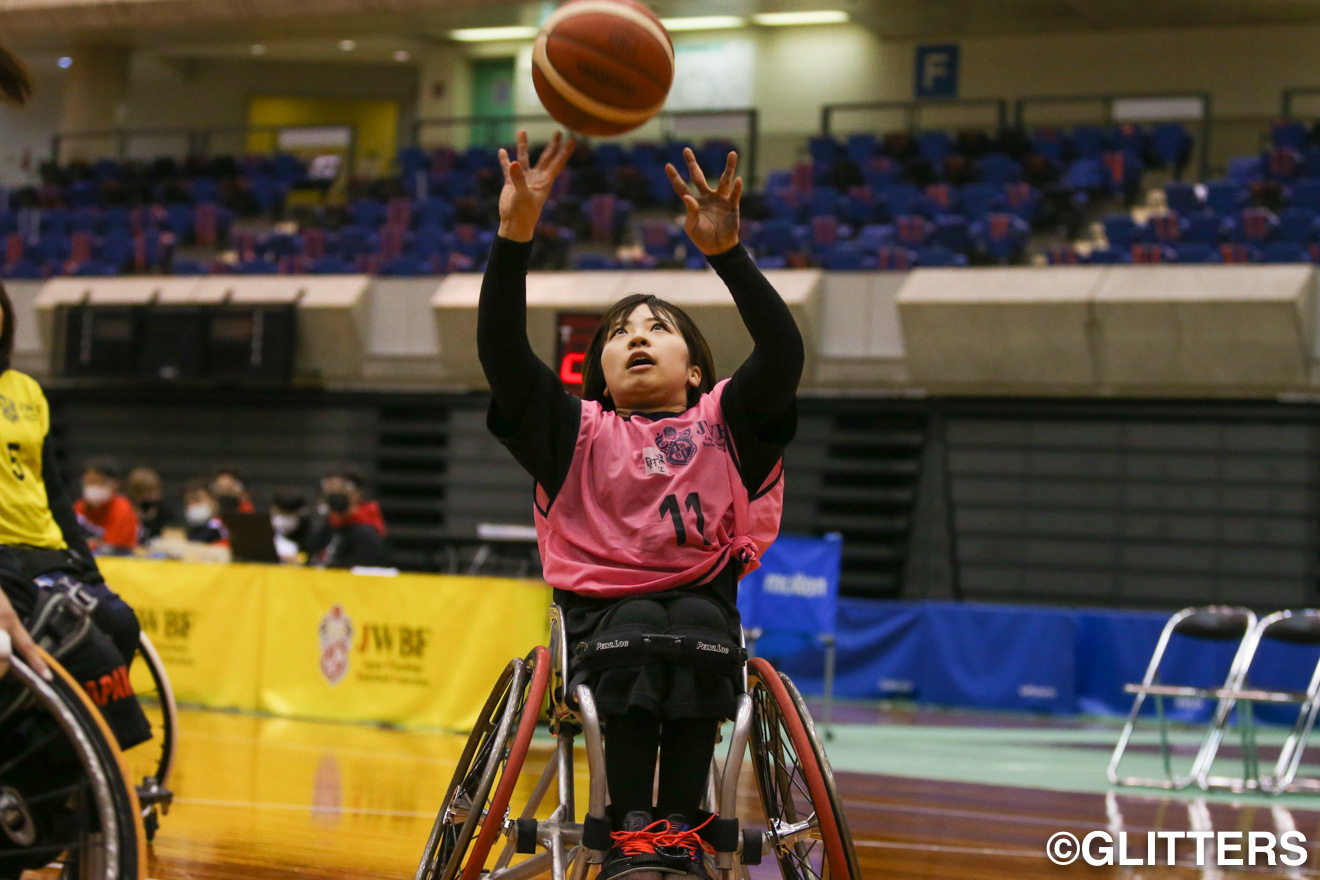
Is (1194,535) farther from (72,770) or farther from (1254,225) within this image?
Answer: (72,770)

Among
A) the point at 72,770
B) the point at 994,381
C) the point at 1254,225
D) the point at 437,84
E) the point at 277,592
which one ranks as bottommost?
the point at 277,592

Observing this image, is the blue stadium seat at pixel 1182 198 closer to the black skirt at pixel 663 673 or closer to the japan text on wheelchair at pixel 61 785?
the black skirt at pixel 663 673

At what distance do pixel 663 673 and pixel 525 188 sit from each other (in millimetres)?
904

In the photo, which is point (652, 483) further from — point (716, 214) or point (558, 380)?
point (716, 214)

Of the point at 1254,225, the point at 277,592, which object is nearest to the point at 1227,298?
the point at 1254,225

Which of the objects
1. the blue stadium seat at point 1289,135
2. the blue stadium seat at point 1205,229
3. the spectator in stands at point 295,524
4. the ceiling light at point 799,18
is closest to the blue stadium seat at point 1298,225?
the blue stadium seat at point 1205,229

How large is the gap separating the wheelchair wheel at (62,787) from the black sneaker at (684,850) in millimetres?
835

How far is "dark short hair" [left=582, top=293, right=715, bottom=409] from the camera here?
9.98ft

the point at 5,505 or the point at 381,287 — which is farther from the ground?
the point at 381,287

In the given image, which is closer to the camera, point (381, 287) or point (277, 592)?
point (277, 592)

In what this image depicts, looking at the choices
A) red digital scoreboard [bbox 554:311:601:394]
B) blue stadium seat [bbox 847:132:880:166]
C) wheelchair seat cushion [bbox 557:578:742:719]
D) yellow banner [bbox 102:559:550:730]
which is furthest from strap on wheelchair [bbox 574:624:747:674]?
blue stadium seat [bbox 847:132:880:166]

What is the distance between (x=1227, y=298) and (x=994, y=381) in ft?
6.96

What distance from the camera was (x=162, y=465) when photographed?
16.4m

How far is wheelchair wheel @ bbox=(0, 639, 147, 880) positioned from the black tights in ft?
2.62
